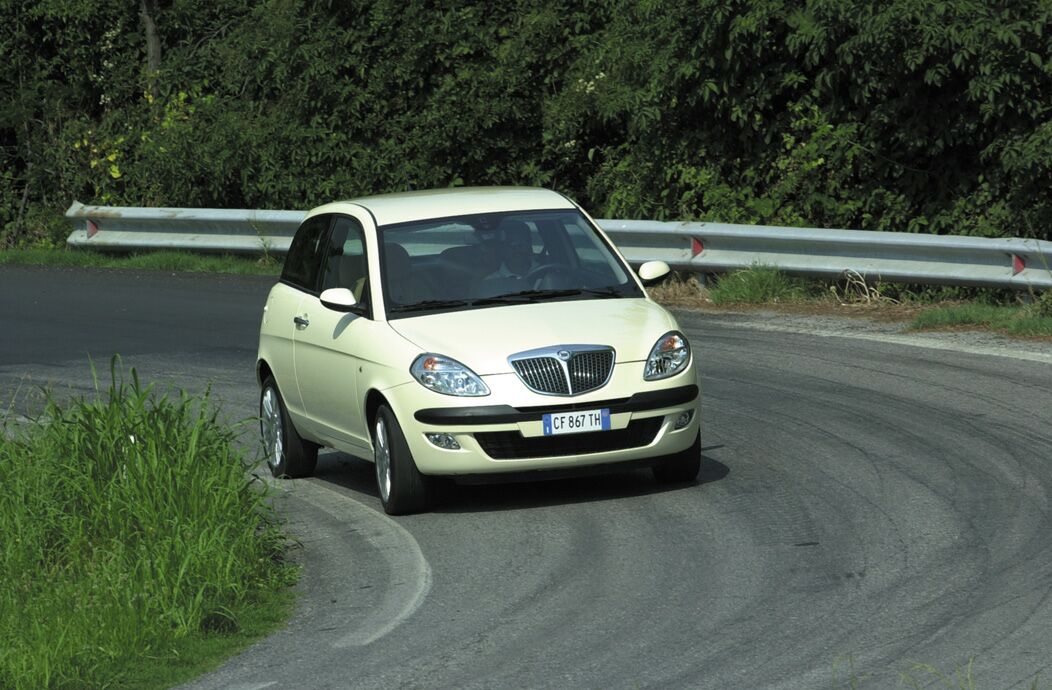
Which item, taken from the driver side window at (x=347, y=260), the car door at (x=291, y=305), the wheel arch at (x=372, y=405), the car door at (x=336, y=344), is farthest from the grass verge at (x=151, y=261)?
the wheel arch at (x=372, y=405)

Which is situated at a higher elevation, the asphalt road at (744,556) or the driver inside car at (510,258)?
the driver inside car at (510,258)

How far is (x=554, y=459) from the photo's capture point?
9406 mm

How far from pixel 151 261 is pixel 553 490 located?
48.1 ft

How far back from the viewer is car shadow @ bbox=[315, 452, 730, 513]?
385 inches

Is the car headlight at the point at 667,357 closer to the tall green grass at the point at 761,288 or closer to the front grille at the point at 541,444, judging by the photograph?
the front grille at the point at 541,444

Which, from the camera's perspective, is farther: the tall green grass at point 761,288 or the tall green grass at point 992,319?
the tall green grass at point 761,288

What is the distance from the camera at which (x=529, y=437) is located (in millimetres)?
→ 9344

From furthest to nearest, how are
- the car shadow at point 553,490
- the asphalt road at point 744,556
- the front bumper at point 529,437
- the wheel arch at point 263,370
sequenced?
the wheel arch at point 263,370 < the car shadow at point 553,490 < the front bumper at point 529,437 < the asphalt road at point 744,556

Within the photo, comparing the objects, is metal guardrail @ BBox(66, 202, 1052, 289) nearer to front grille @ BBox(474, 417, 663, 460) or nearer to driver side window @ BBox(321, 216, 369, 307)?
driver side window @ BBox(321, 216, 369, 307)

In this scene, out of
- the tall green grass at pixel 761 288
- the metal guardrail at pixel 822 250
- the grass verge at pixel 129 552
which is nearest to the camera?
the grass verge at pixel 129 552

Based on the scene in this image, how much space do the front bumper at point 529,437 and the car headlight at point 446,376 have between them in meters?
0.09

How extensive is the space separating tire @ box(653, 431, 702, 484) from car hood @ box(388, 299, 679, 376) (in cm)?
60

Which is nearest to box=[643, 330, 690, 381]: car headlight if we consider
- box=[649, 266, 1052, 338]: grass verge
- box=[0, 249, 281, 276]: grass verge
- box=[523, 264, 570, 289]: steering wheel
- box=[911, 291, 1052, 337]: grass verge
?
box=[523, 264, 570, 289]: steering wheel

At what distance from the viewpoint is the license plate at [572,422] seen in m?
9.34
